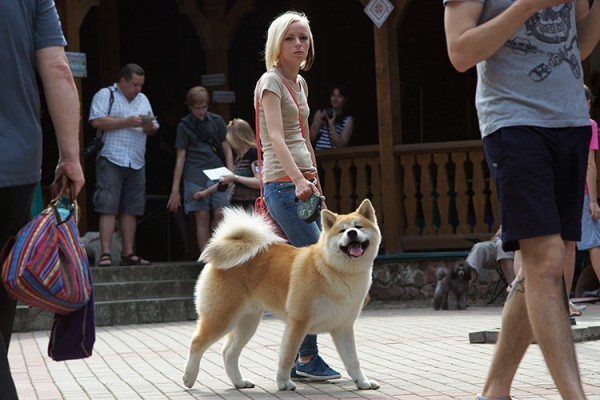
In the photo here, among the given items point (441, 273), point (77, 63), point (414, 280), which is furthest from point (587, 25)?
point (414, 280)

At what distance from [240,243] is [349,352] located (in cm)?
86

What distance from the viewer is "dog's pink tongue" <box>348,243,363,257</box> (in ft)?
22.3

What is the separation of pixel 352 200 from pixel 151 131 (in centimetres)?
301

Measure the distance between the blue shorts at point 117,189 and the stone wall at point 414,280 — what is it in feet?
9.93

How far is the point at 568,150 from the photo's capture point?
15.8 feet

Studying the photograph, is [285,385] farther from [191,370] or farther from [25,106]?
[25,106]

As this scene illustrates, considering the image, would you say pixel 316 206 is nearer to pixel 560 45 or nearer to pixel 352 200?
pixel 560 45

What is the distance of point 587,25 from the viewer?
5.09 m

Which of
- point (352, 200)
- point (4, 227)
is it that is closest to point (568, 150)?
point (4, 227)

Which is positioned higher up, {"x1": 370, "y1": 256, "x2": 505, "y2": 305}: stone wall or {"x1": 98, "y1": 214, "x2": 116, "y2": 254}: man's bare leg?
{"x1": 98, "y1": 214, "x2": 116, "y2": 254}: man's bare leg

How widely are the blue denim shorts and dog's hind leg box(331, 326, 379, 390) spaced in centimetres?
58

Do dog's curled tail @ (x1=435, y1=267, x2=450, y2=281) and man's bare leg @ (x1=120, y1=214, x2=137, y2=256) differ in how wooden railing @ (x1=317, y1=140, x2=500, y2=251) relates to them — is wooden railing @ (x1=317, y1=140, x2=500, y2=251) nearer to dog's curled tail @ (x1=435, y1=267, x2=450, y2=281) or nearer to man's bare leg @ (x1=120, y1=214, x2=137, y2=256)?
dog's curled tail @ (x1=435, y1=267, x2=450, y2=281)

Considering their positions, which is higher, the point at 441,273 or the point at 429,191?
the point at 429,191

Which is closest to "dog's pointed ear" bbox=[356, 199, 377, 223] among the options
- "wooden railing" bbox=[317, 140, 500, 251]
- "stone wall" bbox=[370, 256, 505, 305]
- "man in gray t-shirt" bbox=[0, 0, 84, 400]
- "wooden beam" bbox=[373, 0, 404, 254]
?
"man in gray t-shirt" bbox=[0, 0, 84, 400]
